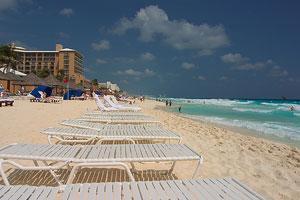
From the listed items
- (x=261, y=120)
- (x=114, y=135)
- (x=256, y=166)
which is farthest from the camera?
(x=261, y=120)

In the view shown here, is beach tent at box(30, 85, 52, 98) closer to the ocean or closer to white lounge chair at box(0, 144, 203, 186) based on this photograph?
the ocean

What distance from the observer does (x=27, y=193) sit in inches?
83.3

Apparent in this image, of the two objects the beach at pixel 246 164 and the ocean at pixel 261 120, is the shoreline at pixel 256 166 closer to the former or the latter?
the beach at pixel 246 164

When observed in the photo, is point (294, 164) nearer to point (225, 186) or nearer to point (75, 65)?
point (225, 186)

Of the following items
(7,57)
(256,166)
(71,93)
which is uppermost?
(7,57)

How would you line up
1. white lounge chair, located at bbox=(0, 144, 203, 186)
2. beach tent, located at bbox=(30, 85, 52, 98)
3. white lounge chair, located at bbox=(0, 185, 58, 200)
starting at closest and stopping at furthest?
1. white lounge chair, located at bbox=(0, 185, 58, 200)
2. white lounge chair, located at bbox=(0, 144, 203, 186)
3. beach tent, located at bbox=(30, 85, 52, 98)

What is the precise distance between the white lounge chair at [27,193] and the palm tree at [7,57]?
5300cm

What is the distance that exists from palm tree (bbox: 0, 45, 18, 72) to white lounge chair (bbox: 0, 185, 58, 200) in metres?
53.0

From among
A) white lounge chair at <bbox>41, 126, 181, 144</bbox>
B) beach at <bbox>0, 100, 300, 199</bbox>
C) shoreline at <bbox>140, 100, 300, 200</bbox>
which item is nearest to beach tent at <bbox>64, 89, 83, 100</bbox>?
beach at <bbox>0, 100, 300, 199</bbox>

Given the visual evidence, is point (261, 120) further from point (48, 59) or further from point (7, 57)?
point (48, 59)

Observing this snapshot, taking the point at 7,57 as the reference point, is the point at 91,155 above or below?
below

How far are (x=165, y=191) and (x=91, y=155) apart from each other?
4.02 ft

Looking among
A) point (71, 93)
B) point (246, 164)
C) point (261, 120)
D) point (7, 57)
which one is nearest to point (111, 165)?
point (246, 164)

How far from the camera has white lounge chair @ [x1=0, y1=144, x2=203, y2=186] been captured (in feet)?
9.96
